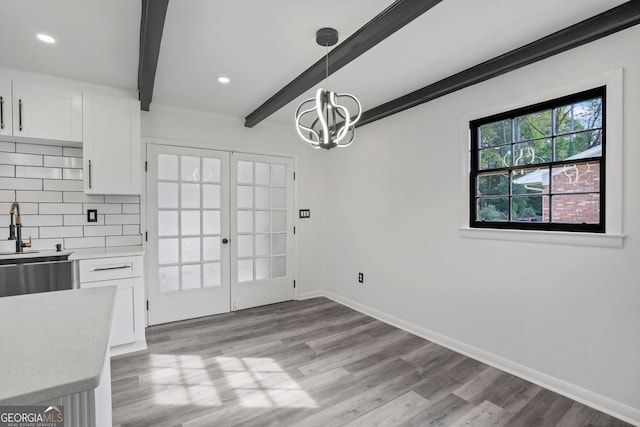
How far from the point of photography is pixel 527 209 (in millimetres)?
2502

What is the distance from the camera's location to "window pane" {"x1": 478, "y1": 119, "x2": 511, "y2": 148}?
2637 millimetres

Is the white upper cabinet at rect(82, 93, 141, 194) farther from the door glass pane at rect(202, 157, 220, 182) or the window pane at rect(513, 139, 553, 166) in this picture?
the window pane at rect(513, 139, 553, 166)

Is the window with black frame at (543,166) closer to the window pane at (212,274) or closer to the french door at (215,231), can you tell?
the french door at (215,231)

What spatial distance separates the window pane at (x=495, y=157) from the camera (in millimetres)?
2635

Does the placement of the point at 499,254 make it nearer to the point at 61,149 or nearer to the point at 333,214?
the point at 333,214

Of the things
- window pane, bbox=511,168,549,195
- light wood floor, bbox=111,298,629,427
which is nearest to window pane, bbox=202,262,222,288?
light wood floor, bbox=111,298,629,427

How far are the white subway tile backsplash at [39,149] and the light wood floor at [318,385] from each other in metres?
2.02

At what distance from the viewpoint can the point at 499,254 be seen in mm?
2602

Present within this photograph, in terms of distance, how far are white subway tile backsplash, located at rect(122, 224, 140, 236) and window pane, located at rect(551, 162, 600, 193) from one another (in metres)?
3.91

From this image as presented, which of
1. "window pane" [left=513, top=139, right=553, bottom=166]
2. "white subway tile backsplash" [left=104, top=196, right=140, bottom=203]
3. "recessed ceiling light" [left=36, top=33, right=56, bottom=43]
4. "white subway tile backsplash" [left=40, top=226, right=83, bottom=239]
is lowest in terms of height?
"white subway tile backsplash" [left=40, top=226, right=83, bottom=239]

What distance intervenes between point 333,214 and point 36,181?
3310 millimetres

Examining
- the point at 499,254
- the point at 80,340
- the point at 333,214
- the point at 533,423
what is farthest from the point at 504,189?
the point at 80,340

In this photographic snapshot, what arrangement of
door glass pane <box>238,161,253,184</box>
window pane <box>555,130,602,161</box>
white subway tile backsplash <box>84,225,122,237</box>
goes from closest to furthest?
window pane <box>555,130,602,161</box>, white subway tile backsplash <box>84,225,122,237</box>, door glass pane <box>238,161,253,184</box>

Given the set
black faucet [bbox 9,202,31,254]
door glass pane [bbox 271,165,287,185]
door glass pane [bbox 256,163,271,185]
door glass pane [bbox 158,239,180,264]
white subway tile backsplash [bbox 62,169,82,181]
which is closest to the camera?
black faucet [bbox 9,202,31,254]
